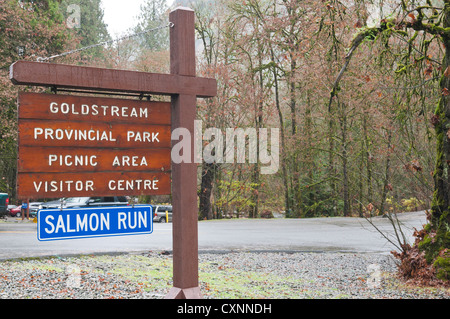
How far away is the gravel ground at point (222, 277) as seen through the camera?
6.68m

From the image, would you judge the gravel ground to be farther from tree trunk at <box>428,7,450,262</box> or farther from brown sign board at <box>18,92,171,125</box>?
brown sign board at <box>18,92,171,125</box>

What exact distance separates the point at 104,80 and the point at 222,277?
4084 millimetres

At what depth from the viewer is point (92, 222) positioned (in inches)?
194

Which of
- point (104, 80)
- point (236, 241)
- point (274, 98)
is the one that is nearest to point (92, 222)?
point (104, 80)

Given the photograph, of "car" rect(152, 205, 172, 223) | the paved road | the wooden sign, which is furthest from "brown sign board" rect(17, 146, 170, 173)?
"car" rect(152, 205, 172, 223)

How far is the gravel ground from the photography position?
6.68m

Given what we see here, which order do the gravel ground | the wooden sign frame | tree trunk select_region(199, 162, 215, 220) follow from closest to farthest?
1. the wooden sign frame
2. the gravel ground
3. tree trunk select_region(199, 162, 215, 220)

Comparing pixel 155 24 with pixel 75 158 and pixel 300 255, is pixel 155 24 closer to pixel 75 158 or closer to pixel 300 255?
pixel 300 255

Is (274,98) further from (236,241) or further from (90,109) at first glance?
(90,109)

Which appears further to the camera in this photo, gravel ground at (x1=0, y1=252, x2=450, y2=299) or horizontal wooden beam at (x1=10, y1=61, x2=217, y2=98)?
gravel ground at (x1=0, y1=252, x2=450, y2=299)

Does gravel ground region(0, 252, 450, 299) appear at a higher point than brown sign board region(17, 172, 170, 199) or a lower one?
lower

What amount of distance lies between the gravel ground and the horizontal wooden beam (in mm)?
2743

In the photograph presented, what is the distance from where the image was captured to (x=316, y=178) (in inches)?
1007
